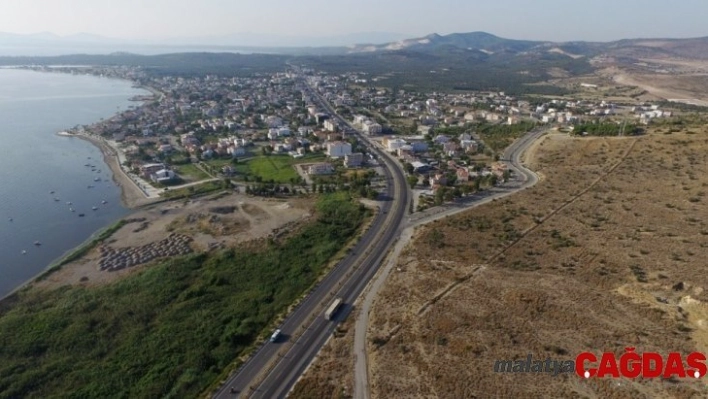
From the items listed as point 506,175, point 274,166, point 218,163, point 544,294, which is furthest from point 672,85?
point 544,294

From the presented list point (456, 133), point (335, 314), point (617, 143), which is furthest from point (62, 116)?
point (617, 143)

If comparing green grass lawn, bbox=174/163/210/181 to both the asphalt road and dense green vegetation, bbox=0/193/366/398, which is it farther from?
the asphalt road

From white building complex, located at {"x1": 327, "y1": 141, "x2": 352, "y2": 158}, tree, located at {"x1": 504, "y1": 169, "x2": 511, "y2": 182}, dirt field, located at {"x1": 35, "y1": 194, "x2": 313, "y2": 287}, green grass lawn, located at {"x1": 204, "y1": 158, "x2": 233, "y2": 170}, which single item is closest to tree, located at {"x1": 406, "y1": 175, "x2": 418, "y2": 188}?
tree, located at {"x1": 504, "y1": 169, "x2": 511, "y2": 182}

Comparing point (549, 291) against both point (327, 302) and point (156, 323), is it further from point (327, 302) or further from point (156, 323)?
point (156, 323)

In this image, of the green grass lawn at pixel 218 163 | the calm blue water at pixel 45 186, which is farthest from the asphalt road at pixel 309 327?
the green grass lawn at pixel 218 163

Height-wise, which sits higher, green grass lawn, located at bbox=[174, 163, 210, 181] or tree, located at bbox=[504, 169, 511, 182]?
tree, located at bbox=[504, 169, 511, 182]

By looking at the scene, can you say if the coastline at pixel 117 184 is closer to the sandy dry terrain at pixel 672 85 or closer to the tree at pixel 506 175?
the tree at pixel 506 175
